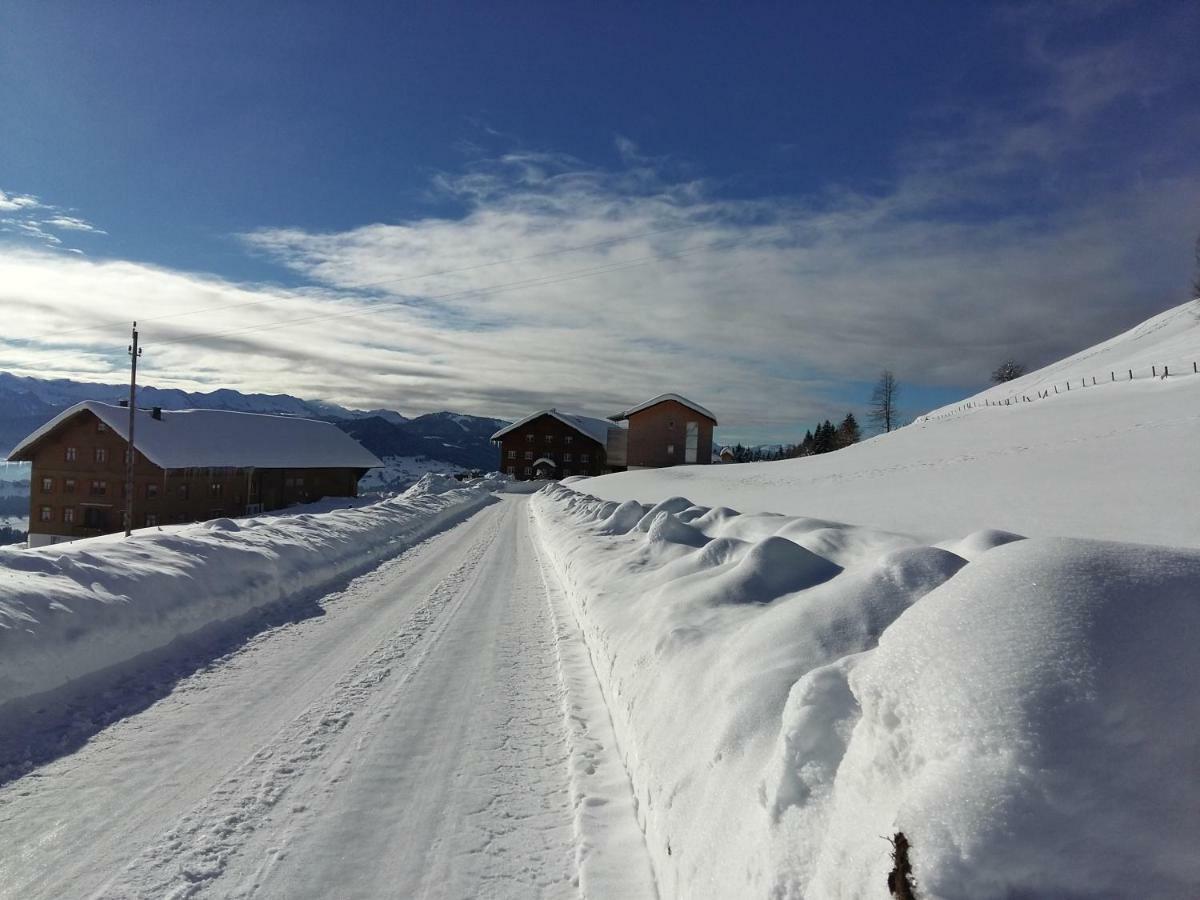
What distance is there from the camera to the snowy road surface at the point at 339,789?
3760 mm

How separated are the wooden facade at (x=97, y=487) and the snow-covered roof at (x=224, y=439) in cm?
87

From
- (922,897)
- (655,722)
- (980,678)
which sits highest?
(980,678)

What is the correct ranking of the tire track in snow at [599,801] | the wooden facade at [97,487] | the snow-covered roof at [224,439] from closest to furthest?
the tire track in snow at [599,801], the snow-covered roof at [224,439], the wooden facade at [97,487]

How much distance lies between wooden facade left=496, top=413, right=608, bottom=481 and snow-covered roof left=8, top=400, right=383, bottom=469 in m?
30.1

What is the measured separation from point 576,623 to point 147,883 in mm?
6599

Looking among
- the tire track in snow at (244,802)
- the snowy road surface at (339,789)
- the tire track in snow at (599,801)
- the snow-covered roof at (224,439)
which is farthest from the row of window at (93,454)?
the tire track in snow at (599,801)

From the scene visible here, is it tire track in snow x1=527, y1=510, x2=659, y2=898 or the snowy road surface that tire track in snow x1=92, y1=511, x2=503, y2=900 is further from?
tire track in snow x1=527, y1=510, x2=659, y2=898

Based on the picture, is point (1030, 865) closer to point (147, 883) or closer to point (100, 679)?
point (147, 883)

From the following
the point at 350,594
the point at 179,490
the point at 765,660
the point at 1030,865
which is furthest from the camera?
the point at 179,490

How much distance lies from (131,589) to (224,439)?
40.9m

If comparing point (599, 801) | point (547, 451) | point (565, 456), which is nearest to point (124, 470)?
point (599, 801)

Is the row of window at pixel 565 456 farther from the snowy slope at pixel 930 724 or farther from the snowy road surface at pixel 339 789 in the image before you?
the snowy slope at pixel 930 724

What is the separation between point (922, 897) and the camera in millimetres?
1978

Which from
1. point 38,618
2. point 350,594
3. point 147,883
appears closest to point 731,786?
point 147,883
